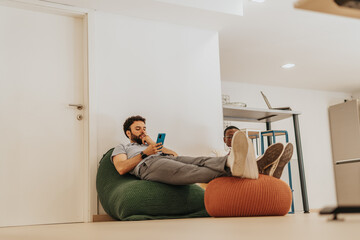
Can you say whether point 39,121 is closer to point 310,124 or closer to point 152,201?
point 152,201

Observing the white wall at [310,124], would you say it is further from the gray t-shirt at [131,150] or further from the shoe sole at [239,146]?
the shoe sole at [239,146]

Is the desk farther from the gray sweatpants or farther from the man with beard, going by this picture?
the gray sweatpants

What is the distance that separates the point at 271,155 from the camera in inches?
107

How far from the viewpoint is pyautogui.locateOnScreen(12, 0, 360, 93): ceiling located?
13.1 ft

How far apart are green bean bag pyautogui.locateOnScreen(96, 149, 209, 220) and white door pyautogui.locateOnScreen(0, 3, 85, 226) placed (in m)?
0.62

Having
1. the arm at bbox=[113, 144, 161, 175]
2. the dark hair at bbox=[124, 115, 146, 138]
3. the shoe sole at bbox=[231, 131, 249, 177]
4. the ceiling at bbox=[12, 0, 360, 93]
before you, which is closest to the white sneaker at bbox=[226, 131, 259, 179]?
the shoe sole at bbox=[231, 131, 249, 177]

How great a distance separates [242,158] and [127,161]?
1084 mm

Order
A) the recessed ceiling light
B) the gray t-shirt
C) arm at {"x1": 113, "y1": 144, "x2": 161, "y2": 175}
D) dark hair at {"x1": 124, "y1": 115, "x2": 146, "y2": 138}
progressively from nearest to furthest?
arm at {"x1": 113, "y1": 144, "x2": 161, "y2": 175}, the gray t-shirt, dark hair at {"x1": 124, "y1": 115, "x2": 146, "y2": 138}, the recessed ceiling light

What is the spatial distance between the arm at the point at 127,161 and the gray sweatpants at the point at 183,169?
54mm

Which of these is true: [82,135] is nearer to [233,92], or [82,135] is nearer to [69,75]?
[69,75]

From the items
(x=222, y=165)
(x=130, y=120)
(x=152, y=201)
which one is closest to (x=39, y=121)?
(x=130, y=120)

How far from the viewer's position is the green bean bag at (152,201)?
9.26 ft

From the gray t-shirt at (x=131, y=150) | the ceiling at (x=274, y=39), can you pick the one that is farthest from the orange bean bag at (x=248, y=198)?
the ceiling at (x=274, y=39)

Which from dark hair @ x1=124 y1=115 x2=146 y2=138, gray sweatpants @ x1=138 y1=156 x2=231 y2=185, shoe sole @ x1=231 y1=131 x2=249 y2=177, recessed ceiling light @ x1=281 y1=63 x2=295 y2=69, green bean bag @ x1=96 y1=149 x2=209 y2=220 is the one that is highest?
recessed ceiling light @ x1=281 y1=63 x2=295 y2=69
